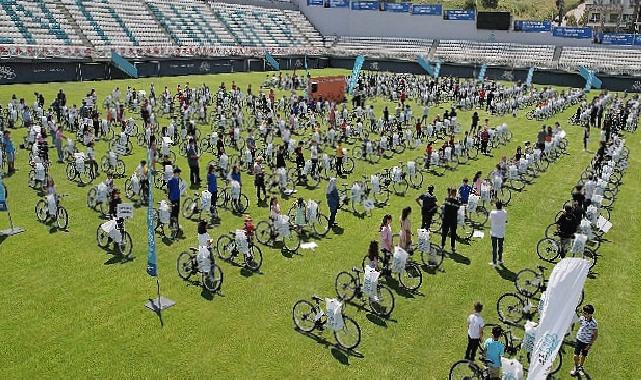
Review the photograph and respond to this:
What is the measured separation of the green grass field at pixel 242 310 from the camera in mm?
11016

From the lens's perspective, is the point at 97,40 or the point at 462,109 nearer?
the point at 462,109

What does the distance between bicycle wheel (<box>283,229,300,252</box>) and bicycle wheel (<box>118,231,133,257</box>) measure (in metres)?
4.45

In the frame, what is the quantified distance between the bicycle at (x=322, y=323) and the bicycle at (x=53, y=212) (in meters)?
9.10

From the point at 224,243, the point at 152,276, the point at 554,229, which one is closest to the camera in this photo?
the point at 152,276

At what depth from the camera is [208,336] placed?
11.9 metres

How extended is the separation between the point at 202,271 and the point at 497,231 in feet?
26.6

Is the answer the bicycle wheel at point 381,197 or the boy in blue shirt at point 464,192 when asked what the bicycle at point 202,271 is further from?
the boy in blue shirt at point 464,192

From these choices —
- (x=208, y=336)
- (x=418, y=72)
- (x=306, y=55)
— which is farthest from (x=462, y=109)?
(x=208, y=336)

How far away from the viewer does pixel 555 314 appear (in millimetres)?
9336

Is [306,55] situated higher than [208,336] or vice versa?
[306,55]

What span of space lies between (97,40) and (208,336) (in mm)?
50580

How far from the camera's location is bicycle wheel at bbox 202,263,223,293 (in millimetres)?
13820

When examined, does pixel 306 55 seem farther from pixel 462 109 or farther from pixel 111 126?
pixel 111 126

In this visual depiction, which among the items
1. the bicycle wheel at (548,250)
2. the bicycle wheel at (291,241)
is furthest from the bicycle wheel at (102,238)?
the bicycle wheel at (548,250)
